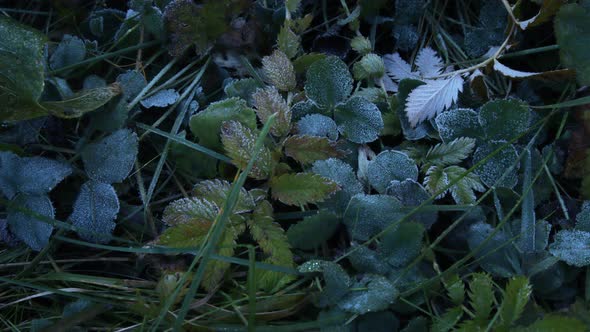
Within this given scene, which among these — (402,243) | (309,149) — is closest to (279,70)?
(309,149)

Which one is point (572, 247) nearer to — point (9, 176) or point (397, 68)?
point (397, 68)

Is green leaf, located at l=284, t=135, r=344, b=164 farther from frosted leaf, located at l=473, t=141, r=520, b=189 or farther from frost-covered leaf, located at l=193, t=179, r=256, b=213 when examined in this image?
frosted leaf, located at l=473, t=141, r=520, b=189

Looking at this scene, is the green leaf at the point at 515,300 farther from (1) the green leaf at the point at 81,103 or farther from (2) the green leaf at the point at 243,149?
(1) the green leaf at the point at 81,103

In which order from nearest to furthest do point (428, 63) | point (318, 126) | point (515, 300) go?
1. point (515, 300)
2. point (318, 126)
3. point (428, 63)

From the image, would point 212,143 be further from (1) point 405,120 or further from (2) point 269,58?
(1) point 405,120

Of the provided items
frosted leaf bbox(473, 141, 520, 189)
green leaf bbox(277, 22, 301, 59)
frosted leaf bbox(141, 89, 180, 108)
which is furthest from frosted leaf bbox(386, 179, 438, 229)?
frosted leaf bbox(141, 89, 180, 108)

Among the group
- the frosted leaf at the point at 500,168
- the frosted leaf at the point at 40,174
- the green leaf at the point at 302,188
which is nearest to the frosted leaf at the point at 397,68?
the frosted leaf at the point at 500,168
